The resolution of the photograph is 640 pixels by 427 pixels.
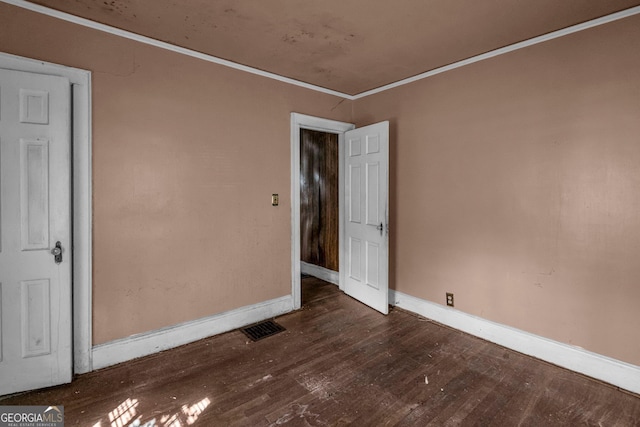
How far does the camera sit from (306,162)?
5.13m

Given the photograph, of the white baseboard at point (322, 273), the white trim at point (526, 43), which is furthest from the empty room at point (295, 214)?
the white baseboard at point (322, 273)

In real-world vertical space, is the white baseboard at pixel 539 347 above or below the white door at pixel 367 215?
below

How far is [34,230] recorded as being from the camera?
2.12 metres

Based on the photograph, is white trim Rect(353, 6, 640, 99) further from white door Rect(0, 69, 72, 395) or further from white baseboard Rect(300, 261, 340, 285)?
white door Rect(0, 69, 72, 395)

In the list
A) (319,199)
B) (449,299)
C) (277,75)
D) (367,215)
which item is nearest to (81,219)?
(277,75)

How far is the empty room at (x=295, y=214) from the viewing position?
82.2 inches

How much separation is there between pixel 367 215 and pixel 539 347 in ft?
6.69

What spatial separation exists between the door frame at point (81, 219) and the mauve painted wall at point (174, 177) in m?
0.06

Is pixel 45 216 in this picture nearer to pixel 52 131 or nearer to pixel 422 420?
pixel 52 131

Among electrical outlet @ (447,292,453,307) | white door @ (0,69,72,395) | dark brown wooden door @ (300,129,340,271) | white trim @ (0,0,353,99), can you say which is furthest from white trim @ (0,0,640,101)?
electrical outlet @ (447,292,453,307)

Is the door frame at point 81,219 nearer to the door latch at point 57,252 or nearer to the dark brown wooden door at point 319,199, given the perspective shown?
the door latch at point 57,252

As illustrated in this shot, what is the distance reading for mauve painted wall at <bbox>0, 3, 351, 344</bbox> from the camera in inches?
95.0

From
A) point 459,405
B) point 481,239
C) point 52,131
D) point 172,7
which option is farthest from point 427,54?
point 52,131

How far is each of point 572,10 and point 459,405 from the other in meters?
2.87
